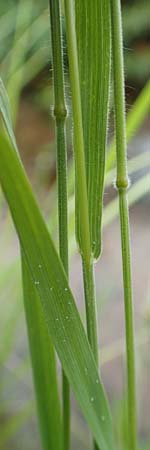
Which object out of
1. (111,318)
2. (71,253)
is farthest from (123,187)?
(111,318)

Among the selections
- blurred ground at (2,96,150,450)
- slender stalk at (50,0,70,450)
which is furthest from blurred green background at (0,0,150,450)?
slender stalk at (50,0,70,450)

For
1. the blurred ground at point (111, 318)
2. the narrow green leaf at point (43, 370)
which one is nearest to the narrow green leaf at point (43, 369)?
the narrow green leaf at point (43, 370)

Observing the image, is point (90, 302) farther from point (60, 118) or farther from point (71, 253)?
point (71, 253)

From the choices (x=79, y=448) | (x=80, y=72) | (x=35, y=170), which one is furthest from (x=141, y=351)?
(x=35, y=170)

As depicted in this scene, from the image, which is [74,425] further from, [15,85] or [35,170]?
[35,170]

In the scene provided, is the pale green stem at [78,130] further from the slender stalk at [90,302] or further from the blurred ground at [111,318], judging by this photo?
the blurred ground at [111,318]
